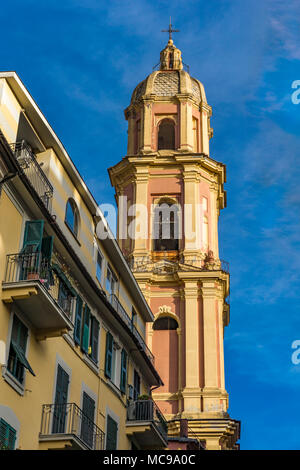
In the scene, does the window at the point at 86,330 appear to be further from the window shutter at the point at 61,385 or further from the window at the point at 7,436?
the window at the point at 7,436

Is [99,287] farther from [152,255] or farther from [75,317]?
[152,255]

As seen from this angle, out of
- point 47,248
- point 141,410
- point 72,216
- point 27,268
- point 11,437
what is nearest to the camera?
point 11,437

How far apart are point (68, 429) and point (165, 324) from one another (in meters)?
29.2

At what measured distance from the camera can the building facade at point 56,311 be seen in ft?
74.2

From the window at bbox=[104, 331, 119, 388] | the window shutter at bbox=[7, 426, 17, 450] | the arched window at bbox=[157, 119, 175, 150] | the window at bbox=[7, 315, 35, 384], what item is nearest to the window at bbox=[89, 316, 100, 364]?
the window at bbox=[104, 331, 119, 388]

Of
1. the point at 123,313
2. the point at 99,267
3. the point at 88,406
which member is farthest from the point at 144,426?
the point at 99,267

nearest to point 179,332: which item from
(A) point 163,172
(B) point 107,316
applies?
(A) point 163,172

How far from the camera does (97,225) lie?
31.5 m

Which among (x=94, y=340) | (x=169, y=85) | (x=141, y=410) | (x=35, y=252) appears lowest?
(x=141, y=410)

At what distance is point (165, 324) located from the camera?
54.1 metres

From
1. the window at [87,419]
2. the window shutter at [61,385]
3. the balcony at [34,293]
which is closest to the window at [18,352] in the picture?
the balcony at [34,293]

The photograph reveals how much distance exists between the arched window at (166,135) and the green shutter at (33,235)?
1590 inches

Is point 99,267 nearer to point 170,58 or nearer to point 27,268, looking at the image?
point 27,268

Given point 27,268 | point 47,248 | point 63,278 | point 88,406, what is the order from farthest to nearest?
point 88,406 → point 63,278 → point 47,248 → point 27,268
